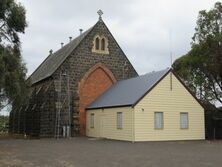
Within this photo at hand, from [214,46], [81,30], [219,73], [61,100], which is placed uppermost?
[81,30]

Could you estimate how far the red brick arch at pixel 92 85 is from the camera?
43500 millimetres

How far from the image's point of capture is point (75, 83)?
1709 inches

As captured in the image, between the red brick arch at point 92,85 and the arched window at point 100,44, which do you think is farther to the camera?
the arched window at point 100,44

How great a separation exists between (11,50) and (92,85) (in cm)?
1833

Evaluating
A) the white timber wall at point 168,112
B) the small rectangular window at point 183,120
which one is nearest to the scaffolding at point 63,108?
the white timber wall at point 168,112

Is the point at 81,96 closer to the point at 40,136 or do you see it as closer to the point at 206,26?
the point at 40,136

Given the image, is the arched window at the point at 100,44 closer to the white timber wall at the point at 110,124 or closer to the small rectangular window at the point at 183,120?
the white timber wall at the point at 110,124

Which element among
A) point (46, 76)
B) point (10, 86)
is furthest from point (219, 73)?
point (10, 86)

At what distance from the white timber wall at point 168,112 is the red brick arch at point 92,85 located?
10764 mm

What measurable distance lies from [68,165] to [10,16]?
1290cm

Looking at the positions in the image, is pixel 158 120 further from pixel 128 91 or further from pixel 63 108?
pixel 63 108

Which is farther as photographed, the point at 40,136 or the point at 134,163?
the point at 40,136

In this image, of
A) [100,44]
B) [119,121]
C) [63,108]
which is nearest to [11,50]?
[119,121]

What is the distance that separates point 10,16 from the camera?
2661cm
